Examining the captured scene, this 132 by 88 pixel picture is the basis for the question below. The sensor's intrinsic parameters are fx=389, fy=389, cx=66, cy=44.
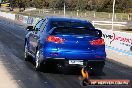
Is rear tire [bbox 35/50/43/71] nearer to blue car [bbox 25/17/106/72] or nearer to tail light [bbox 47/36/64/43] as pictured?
blue car [bbox 25/17/106/72]

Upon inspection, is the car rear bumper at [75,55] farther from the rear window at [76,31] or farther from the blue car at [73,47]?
the rear window at [76,31]

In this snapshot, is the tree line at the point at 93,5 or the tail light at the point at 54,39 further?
the tree line at the point at 93,5

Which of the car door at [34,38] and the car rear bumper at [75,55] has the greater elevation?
the car door at [34,38]

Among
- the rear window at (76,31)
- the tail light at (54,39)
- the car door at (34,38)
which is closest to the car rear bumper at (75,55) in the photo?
the tail light at (54,39)

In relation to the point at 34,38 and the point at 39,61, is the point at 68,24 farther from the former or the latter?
the point at 34,38

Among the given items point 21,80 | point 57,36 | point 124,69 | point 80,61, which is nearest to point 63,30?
point 57,36

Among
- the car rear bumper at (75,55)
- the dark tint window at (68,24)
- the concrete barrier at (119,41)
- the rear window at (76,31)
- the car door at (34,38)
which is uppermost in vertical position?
the dark tint window at (68,24)

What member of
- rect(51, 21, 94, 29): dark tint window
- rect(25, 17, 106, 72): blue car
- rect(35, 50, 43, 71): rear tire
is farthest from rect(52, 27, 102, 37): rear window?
rect(35, 50, 43, 71): rear tire

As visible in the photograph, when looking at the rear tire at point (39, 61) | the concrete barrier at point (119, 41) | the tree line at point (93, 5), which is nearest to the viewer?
the rear tire at point (39, 61)

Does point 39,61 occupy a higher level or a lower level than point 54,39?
lower

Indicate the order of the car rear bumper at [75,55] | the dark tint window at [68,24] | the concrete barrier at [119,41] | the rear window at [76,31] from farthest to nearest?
the concrete barrier at [119,41], the dark tint window at [68,24], the rear window at [76,31], the car rear bumper at [75,55]

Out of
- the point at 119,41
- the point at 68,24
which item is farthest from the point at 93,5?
the point at 68,24

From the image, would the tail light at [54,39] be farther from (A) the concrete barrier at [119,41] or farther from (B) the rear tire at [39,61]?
(A) the concrete barrier at [119,41]

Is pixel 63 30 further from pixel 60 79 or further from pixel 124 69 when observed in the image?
pixel 124 69
